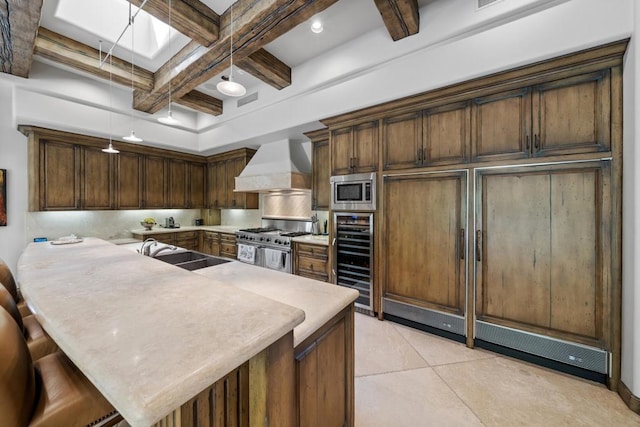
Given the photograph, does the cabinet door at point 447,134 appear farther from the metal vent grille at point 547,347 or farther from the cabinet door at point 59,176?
the cabinet door at point 59,176

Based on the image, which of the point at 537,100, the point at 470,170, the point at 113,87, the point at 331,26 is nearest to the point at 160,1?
the point at 331,26

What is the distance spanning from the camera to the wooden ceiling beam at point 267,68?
10.3ft

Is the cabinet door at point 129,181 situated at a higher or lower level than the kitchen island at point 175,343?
higher

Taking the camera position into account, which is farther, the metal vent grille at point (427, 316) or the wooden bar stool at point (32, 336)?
the metal vent grille at point (427, 316)

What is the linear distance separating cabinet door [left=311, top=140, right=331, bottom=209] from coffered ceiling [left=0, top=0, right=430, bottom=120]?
1.11m

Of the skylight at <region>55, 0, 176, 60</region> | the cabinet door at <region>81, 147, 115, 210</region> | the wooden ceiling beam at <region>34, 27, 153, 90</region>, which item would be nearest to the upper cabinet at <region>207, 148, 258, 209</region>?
the cabinet door at <region>81, 147, 115, 210</region>

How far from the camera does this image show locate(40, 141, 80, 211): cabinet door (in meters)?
3.88

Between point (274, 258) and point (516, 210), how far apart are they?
325cm

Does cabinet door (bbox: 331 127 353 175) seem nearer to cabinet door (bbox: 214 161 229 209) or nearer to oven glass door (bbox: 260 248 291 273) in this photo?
oven glass door (bbox: 260 248 291 273)

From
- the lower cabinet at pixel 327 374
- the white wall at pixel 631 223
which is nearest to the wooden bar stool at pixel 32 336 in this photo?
the lower cabinet at pixel 327 374

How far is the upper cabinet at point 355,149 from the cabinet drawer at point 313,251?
111 cm

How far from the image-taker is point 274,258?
13.5ft

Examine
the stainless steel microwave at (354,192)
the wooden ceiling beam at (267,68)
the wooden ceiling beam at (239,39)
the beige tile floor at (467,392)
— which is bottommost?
the beige tile floor at (467,392)

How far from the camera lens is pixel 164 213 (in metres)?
5.62
